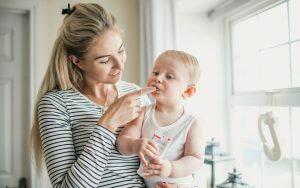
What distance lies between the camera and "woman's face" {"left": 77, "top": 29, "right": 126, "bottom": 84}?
3.51ft

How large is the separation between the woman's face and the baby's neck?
0.65ft

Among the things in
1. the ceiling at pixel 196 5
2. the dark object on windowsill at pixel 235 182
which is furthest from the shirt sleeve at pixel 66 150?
the ceiling at pixel 196 5

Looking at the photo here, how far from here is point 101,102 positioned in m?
1.20

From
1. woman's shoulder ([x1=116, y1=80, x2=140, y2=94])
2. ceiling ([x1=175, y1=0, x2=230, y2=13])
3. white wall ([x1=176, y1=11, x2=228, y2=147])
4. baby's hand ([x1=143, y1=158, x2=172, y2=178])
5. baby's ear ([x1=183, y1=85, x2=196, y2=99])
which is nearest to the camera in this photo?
baby's hand ([x1=143, y1=158, x2=172, y2=178])

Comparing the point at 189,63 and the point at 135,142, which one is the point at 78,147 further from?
the point at 189,63

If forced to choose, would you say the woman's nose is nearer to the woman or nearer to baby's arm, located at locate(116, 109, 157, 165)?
the woman

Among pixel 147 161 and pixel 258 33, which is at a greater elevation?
pixel 258 33

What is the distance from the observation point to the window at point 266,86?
1.71 meters

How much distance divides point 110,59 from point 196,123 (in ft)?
1.25

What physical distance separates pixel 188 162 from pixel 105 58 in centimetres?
46

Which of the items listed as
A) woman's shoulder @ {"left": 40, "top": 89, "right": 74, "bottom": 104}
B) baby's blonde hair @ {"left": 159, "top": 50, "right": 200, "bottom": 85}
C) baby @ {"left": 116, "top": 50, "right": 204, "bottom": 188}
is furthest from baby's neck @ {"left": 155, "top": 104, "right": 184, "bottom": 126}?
woman's shoulder @ {"left": 40, "top": 89, "right": 74, "bottom": 104}

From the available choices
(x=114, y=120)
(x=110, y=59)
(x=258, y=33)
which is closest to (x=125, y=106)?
(x=114, y=120)

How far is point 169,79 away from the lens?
1.07 m

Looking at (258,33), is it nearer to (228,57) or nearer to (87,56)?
(228,57)
